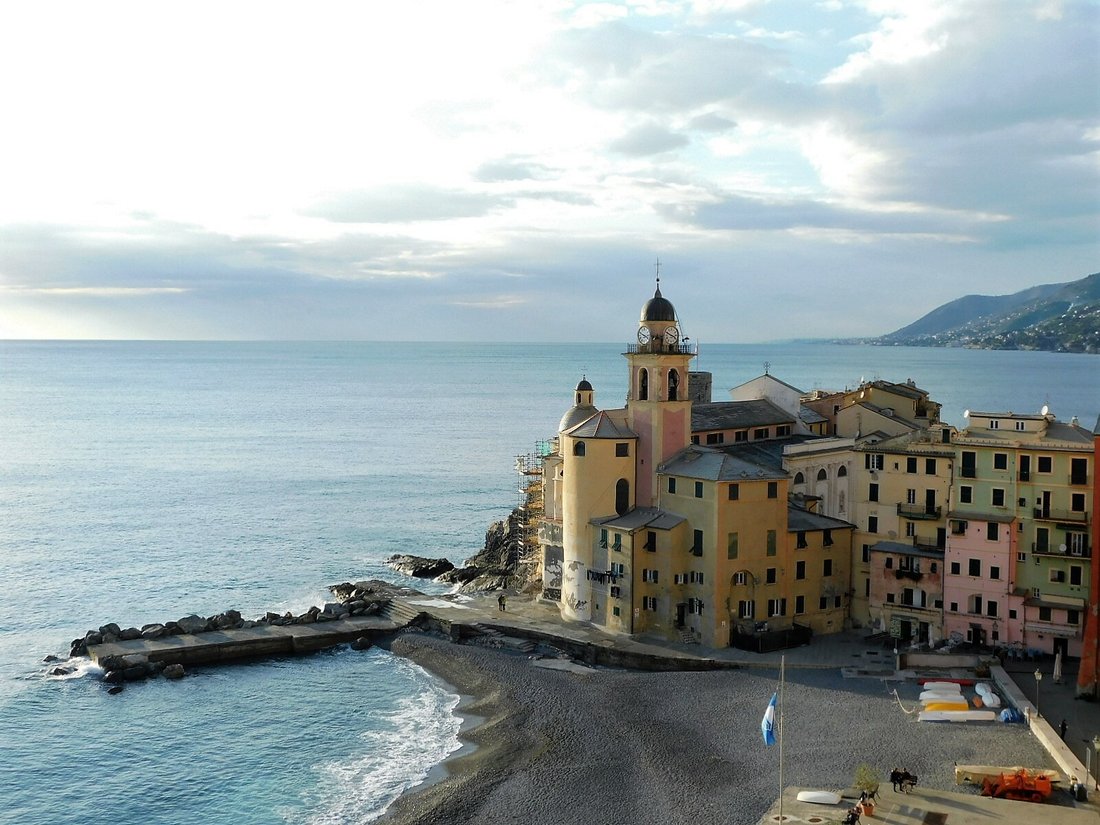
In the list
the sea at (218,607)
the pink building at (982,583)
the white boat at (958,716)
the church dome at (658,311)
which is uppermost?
the church dome at (658,311)

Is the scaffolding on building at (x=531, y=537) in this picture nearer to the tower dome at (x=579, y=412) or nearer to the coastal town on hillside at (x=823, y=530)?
the tower dome at (x=579, y=412)

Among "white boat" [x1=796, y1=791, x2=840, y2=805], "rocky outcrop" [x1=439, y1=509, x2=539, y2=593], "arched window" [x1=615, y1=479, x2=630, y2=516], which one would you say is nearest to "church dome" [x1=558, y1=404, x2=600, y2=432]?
"arched window" [x1=615, y1=479, x2=630, y2=516]

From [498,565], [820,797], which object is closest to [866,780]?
[820,797]

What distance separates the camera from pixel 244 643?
63.0m

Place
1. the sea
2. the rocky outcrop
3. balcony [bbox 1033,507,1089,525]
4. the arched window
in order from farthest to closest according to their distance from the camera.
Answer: the rocky outcrop < the arched window < balcony [bbox 1033,507,1089,525] < the sea

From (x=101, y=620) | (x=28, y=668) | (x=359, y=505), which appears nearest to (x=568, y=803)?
(x=28, y=668)

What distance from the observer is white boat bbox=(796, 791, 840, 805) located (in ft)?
123

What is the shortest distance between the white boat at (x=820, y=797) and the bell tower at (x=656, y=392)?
26361mm

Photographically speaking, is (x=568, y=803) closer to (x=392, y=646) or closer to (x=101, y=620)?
(x=392, y=646)

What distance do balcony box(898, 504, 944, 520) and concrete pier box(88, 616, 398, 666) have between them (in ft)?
106

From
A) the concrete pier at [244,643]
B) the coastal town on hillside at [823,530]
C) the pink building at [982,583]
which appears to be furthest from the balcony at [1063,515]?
the concrete pier at [244,643]

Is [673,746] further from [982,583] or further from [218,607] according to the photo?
[218,607]

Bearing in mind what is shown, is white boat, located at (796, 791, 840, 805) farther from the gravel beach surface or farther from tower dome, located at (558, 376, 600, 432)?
tower dome, located at (558, 376, 600, 432)

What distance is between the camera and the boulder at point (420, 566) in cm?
8681
